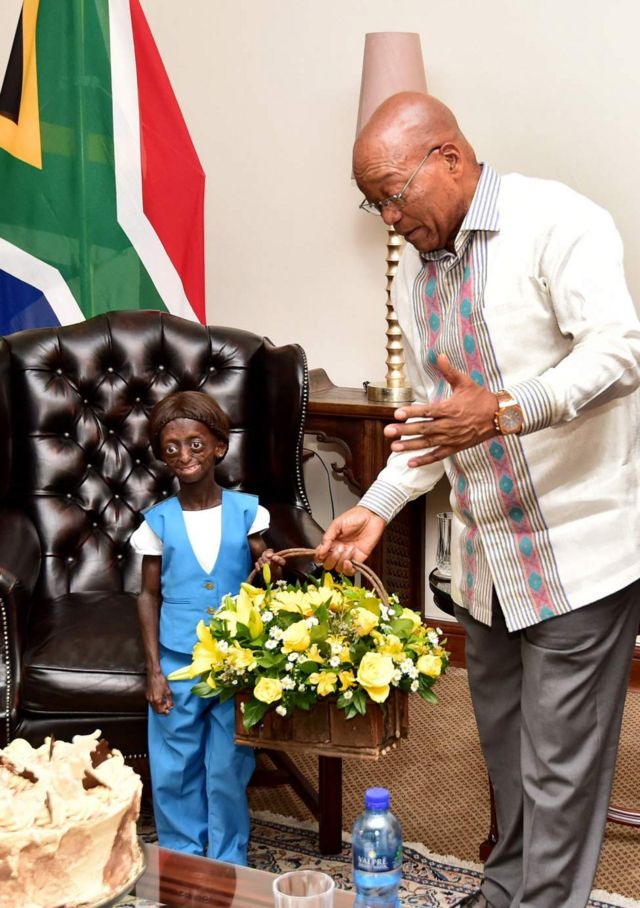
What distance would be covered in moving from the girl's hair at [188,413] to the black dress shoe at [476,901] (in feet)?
3.32

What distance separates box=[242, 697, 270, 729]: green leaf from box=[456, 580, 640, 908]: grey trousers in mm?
432

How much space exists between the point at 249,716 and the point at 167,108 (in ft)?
7.27

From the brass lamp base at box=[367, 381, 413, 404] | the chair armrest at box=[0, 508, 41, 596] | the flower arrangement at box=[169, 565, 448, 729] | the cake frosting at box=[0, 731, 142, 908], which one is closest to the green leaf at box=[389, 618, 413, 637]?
the flower arrangement at box=[169, 565, 448, 729]

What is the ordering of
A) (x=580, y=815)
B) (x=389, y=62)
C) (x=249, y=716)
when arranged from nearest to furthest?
(x=249, y=716) < (x=580, y=815) < (x=389, y=62)

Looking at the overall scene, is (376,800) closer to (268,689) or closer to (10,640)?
(268,689)

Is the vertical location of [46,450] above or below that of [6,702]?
above

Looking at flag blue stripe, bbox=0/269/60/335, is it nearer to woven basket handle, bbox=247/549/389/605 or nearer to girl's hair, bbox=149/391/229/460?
girl's hair, bbox=149/391/229/460

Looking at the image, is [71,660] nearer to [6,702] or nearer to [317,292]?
[6,702]

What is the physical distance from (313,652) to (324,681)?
1.8 inches

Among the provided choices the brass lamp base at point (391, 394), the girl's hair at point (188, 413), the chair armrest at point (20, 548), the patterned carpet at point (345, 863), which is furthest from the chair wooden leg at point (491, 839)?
the brass lamp base at point (391, 394)

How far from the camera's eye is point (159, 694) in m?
2.36

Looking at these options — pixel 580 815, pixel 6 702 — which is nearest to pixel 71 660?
pixel 6 702

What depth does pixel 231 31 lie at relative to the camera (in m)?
3.95

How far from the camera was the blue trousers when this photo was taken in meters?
2.38
